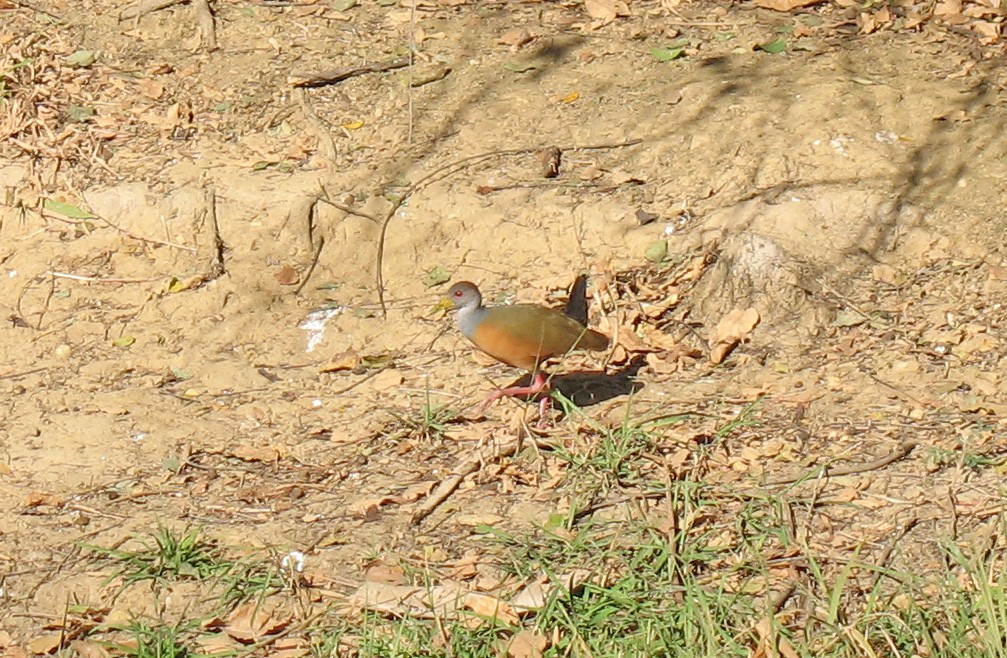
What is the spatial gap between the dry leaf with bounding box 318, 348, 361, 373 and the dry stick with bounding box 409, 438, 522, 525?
1.03 meters

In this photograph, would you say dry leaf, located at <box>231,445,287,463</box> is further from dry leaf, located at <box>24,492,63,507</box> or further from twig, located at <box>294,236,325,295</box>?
twig, located at <box>294,236,325,295</box>

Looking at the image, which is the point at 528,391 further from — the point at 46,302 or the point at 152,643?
the point at 46,302

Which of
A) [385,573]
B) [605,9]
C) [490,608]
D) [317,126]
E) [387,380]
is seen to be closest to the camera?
[490,608]

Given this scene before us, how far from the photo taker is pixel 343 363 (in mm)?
6609

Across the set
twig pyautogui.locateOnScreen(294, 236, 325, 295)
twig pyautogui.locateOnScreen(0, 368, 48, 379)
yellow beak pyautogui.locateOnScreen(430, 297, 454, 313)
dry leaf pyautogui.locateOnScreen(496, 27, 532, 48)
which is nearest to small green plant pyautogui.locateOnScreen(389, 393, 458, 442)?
yellow beak pyautogui.locateOnScreen(430, 297, 454, 313)

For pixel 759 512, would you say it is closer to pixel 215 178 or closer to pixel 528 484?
pixel 528 484

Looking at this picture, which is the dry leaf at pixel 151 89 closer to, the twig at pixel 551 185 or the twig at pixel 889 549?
the twig at pixel 551 185

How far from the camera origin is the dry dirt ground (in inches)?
219

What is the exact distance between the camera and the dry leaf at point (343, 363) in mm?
6613

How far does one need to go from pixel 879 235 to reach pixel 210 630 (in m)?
3.53

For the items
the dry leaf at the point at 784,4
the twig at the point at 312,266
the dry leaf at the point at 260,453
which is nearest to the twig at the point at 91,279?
the twig at the point at 312,266

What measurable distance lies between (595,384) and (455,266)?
1.14 meters

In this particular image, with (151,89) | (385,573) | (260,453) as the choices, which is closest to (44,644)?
(385,573)

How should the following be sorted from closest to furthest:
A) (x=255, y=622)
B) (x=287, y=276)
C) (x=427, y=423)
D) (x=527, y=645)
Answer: (x=527, y=645) → (x=255, y=622) → (x=427, y=423) → (x=287, y=276)
